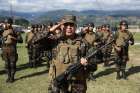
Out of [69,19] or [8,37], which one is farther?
[8,37]

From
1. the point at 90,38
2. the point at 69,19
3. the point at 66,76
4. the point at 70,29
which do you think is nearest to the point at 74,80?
the point at 66,76

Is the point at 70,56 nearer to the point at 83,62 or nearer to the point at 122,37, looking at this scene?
the point at 83,62

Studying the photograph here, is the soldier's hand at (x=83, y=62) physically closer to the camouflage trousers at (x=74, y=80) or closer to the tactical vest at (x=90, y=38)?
the camouflage trousers at (x=74, y=80)

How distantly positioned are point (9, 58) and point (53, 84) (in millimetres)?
7589

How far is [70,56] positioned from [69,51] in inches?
3.5

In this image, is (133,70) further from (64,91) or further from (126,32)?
(64,91)

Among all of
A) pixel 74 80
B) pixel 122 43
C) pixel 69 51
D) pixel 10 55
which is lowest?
pixel 10 55

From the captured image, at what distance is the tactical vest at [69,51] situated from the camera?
6953 millimetres

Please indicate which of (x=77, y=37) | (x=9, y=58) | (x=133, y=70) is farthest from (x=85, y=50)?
(x=133, y=70)

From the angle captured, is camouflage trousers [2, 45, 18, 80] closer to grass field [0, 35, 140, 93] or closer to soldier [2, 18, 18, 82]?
soldier [2, 18, 18, 82]

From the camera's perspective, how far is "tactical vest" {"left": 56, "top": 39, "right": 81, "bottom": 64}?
22.8 ft

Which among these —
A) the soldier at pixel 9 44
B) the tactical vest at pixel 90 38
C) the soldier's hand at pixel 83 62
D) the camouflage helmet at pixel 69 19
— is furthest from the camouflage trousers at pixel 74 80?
the tactical vest at pixel 90 38

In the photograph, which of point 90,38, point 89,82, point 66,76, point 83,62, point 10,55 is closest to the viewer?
point 83,62

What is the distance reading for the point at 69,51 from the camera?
275 inches
